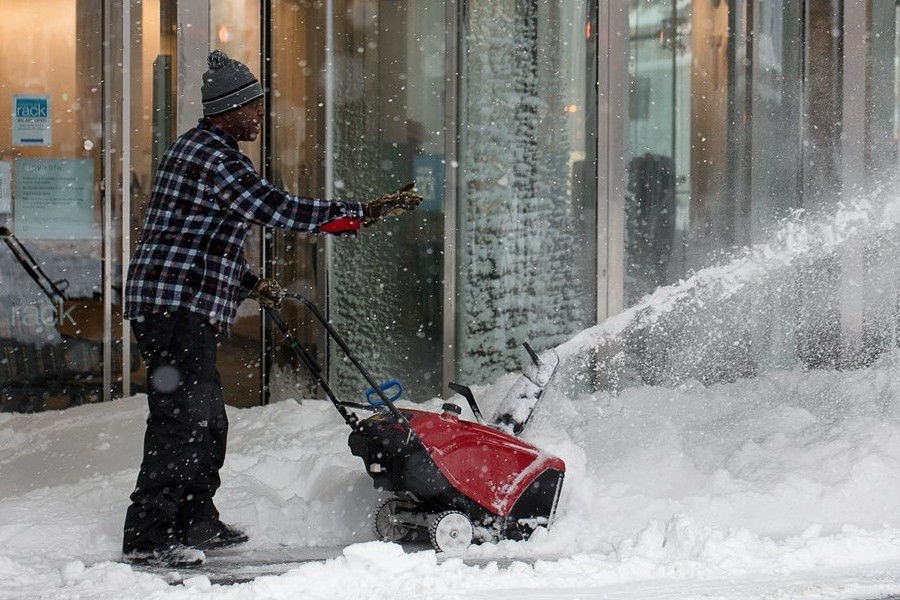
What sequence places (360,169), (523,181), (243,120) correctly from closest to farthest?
(243,120)
(360,169)
(523,181)

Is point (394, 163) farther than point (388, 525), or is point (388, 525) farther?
point (394, 163)

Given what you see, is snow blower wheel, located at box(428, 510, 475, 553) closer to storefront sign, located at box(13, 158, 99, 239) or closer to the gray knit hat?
the gray knit hat

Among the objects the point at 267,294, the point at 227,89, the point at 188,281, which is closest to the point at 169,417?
the point at 188,281

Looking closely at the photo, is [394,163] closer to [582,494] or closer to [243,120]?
[243,120]

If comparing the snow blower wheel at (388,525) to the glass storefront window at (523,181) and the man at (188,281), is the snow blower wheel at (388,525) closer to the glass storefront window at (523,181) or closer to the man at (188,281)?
the man at (188,281)

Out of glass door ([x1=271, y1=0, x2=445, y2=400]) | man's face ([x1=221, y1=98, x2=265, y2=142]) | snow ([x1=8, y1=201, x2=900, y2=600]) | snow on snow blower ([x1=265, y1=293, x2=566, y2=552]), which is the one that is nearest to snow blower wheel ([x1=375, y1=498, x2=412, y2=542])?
snow ([x1=8, y1=201, x2=900, y2=600])

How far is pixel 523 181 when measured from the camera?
27.7 feet

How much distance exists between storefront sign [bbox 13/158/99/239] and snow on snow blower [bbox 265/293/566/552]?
422 centimetres

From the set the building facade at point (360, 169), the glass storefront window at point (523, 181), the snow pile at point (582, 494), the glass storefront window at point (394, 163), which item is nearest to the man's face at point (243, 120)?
the snow pile at point (582, 494)

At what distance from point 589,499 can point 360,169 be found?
3.81 m

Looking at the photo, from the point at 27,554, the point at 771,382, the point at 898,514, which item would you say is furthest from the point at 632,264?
the point at 27,554

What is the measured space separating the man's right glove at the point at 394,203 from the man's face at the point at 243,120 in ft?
2.17

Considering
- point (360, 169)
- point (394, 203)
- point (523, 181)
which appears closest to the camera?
point (394, 203)

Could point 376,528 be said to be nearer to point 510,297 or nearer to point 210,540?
point 210,540
